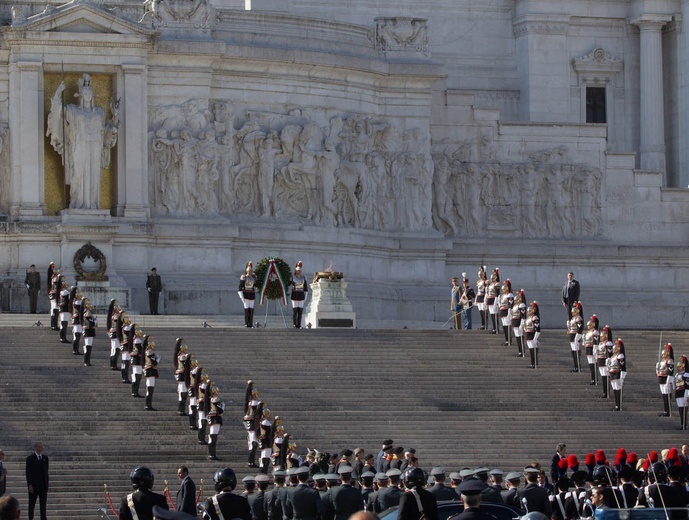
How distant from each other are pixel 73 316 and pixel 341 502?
15406 mm

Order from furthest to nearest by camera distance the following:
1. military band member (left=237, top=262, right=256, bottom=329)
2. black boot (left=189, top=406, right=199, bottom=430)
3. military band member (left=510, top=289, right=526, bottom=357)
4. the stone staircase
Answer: military band member (left=237, top=262, right=256, bottom=329) → military band member (left=510, top=289, right=526, bottom=357) → black boot (left=189, top=406, right=199, bottom=430) → the stone staircase

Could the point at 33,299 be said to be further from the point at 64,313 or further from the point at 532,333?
the point at 532,333

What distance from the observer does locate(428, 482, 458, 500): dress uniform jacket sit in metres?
22.5

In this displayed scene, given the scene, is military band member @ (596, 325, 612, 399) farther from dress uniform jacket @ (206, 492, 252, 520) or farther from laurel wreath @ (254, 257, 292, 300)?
dress uniform jacket @ (206, 492, 252, 520)

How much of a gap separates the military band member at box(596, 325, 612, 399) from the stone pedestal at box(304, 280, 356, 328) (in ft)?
20.2

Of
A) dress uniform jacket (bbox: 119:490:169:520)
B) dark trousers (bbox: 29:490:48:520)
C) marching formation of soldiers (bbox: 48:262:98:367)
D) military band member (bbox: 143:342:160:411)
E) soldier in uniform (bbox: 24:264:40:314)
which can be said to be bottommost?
dark trousers (bbox: 29:490:48:520)

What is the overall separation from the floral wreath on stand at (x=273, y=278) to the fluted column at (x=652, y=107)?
702 inches

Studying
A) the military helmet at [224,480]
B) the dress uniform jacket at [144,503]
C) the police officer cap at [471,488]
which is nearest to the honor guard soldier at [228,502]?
the military helmet at [224,480]

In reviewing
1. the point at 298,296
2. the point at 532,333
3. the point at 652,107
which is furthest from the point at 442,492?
the point at 652,107

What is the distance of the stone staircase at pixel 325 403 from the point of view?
30.5m

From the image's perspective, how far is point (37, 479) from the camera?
26.5m

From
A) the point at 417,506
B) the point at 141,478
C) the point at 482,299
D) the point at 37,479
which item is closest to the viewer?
the point at 141,478

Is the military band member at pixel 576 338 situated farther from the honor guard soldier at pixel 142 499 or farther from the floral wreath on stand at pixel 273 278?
the honor guard soldier at pixel 142 499

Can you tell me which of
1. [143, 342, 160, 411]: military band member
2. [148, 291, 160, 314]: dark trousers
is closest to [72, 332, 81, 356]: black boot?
[143, 342, 160, 411]: military band member
